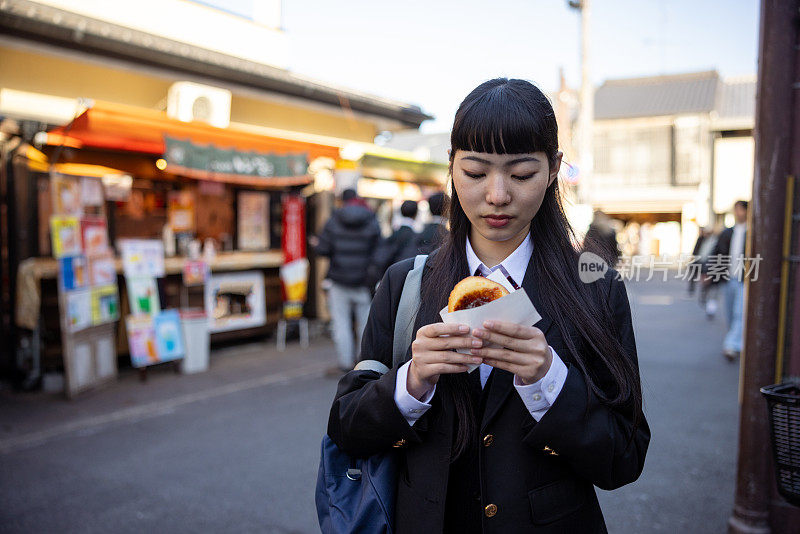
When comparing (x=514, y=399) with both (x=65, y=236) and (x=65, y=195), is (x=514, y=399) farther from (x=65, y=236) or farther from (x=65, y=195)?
(x=65, y=195)

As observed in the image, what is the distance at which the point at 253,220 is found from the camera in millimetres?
9469

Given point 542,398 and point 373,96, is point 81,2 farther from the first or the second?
point 542,398

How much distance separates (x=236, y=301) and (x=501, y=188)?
8193 millimetres

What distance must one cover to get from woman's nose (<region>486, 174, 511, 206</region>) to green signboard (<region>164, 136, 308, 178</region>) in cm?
616

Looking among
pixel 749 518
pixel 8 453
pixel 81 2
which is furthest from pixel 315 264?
pixel 749 518

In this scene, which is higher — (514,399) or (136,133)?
(136,133)

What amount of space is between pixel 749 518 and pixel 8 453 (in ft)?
17.2

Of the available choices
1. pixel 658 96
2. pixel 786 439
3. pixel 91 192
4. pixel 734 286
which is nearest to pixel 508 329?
pixel 786 439

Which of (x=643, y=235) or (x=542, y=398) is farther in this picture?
(x=643, y=235)

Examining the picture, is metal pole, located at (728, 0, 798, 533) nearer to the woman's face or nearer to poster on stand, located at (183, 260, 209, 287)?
the woman's face

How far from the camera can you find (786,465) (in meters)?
2.00

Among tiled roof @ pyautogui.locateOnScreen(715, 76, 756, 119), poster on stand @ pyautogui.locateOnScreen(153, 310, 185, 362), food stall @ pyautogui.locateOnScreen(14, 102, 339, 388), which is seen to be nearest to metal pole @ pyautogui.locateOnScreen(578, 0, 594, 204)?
food stall @ pyautogui.locateOnScreen(14, 102, 339, 388)

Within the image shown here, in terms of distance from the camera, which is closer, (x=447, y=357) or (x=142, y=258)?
(x=447, y=357)

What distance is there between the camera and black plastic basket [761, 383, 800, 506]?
1.93 m
